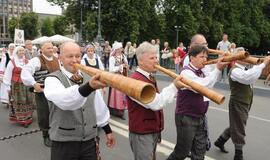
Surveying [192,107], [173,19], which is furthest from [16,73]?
[173,19]

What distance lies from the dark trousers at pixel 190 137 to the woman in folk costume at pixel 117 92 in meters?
4.12

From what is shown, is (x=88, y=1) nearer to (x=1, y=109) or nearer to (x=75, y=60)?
(x=1, y=109)

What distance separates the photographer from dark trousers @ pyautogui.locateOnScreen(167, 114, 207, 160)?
4.62m

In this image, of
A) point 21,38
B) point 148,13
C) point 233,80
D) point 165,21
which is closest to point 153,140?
point 233,80

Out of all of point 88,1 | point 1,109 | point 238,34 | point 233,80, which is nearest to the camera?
point 233,80

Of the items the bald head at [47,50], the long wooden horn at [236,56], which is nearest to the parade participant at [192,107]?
the long wooden horn at [236,56]

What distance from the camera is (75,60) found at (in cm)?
342

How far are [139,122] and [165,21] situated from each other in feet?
114

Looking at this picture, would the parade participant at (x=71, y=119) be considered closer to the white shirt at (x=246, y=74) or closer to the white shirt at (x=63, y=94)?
the white shirt at (x=63, y=94)

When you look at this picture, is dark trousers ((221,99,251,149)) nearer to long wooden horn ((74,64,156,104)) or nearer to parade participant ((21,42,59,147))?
parade participant ((21,42,59,147))

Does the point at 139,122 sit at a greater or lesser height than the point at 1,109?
greater

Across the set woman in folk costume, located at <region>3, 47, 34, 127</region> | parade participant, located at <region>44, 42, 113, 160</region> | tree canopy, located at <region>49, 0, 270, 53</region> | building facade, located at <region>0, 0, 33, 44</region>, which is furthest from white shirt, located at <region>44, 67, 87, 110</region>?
building facade, located at <region>0, 0, 33, 44</region>

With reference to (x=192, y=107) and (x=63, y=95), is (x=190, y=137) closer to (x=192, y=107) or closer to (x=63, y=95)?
(x=192, y=107)

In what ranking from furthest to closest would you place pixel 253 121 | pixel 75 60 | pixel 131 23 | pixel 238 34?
pixel 238 34
pixel 131 23
pixel 253 121
pixel 75 60
